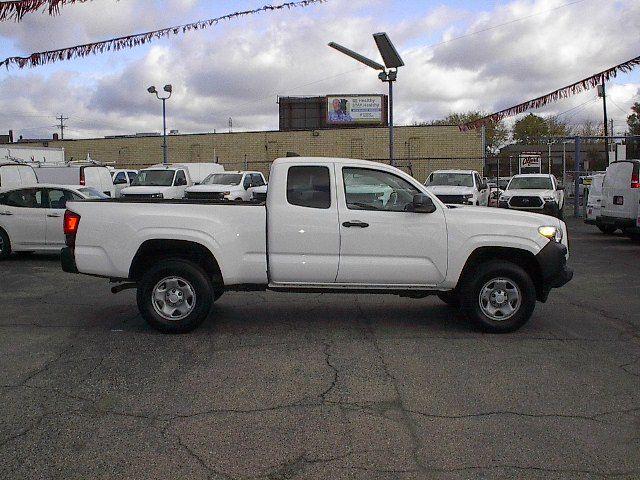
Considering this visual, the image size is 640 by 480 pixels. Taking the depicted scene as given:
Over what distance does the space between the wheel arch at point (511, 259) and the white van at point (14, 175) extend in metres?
14.2

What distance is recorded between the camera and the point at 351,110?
5809 cm

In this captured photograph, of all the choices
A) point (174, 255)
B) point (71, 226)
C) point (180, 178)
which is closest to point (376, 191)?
point (174, 255)

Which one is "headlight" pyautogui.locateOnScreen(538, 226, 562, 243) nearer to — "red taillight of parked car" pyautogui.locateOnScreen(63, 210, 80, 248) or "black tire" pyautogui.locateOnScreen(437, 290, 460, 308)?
"black tire" pyautogui.locateOnScreen(437, 290, 460, 308)

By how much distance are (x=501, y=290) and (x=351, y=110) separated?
171 ft

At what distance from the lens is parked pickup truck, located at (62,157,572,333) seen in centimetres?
701

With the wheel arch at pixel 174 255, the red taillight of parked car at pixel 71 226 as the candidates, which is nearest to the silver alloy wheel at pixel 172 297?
the wheel arch at pixel 174 255

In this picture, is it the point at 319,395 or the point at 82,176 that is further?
the point at 82,176

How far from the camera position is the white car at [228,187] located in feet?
74.0

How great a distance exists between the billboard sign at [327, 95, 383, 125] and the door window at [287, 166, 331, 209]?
5128cm

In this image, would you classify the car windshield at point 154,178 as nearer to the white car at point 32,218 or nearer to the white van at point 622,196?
the white car at point 32,218

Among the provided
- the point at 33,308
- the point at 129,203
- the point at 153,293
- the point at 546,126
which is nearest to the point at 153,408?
the point at 153,293

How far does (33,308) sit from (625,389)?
275 inches

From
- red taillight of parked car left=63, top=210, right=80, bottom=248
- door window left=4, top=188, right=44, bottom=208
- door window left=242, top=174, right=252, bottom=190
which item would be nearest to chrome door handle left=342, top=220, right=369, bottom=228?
red taillight of parked car left=63, top=210, right=80, bottom=248

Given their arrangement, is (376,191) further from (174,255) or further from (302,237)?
(174,255)
